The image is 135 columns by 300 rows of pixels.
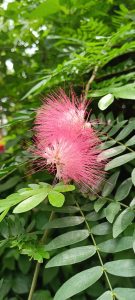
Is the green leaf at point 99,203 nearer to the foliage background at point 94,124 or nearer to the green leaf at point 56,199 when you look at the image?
the foliage background at point 94,124

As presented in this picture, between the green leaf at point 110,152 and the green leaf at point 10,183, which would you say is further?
the green leaf at point 10,183

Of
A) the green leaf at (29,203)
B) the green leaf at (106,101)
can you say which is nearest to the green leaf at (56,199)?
the green leaf at (29,203)

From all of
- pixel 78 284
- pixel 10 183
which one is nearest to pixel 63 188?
pixel 78 284

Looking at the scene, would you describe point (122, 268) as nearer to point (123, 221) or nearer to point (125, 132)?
point (123, 221)

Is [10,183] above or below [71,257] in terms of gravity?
above

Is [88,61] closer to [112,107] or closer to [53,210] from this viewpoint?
[112,107]

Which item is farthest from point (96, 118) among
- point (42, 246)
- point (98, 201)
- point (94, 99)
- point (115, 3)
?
point (115, 3)

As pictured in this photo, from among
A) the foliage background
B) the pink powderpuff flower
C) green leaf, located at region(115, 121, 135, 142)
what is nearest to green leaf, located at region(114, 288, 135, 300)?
the foliage background

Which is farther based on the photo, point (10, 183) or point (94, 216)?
point (10, 183)
